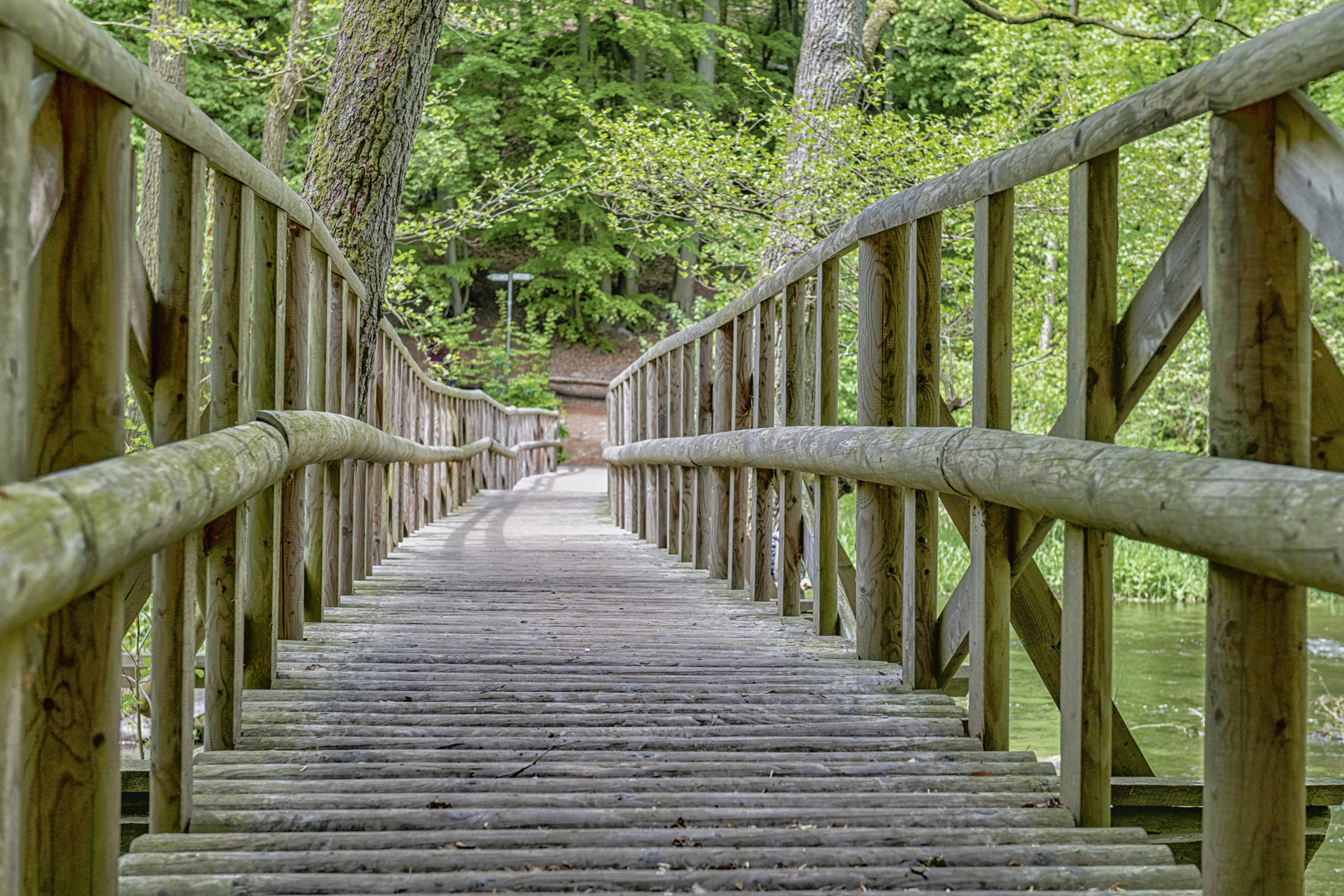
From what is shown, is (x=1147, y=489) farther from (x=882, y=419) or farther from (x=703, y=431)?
(x=703, y=431)

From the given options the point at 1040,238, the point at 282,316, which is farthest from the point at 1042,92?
the point at 282,316

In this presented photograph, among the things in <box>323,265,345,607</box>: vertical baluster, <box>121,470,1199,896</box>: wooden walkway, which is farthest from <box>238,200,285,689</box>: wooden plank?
<box>323,265,345,607</box>: vertical baluster

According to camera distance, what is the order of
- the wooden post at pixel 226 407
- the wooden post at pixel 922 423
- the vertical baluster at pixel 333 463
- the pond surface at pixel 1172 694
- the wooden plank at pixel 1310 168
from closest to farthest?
the wooden plank at pixel 1310 168, the wooden post at pixel 226 407, the wooden post at pixel 922 423, the vertical baluster at pixel 333 463, the pond surface at pixel 1172 694

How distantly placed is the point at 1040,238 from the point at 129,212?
1506cm

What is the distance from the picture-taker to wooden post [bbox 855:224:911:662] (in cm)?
403

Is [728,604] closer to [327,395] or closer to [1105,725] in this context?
[327,395]

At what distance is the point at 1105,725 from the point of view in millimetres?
2615

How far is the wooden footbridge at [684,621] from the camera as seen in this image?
1.85 metres

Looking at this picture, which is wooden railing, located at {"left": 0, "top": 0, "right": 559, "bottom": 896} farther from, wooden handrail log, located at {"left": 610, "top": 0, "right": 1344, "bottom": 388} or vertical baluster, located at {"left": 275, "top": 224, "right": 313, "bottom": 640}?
wooden handrail log, located at {"left": 610, "top": 0, "right": 1344, "bottom": 388}

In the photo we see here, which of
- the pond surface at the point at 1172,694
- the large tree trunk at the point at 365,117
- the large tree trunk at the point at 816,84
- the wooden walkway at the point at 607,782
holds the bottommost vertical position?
the pond surface at the point at 1172,694

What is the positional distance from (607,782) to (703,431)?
15.8 feet

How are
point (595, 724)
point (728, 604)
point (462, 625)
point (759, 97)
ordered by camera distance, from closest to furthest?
point (595, 724) < point (462, 625) < point (728, 604) < point (759, 97)

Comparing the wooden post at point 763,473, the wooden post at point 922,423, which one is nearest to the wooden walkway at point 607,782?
the wooden post at point 922,423

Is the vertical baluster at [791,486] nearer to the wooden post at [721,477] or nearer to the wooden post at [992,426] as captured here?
the wooden post at [721,477]
